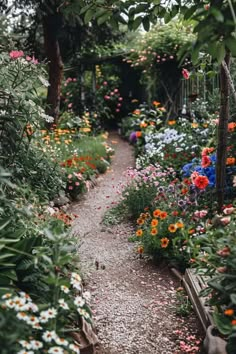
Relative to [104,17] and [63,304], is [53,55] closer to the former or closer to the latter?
[104,17]

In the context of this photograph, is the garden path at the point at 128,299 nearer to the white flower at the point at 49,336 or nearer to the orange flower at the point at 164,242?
the orange flower at the point at 164,242

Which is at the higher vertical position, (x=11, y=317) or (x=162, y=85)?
(x=162, y=85)

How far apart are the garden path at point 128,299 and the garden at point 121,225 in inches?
0.4

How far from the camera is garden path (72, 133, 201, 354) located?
2.64 metres

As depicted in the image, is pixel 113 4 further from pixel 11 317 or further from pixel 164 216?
pixel 164 216

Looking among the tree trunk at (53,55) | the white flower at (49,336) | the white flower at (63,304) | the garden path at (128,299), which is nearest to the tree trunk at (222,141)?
the garden path at (128,299)

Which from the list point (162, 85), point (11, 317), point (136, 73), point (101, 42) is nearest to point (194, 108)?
point (162, 85)

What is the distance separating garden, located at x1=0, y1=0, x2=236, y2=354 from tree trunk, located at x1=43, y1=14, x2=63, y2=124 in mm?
487

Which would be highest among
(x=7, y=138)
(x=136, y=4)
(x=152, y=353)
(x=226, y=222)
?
(x=136, y=4)

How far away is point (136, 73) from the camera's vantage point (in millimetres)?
14000

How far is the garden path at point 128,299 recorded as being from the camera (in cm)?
264

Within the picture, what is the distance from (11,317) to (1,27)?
109 inches

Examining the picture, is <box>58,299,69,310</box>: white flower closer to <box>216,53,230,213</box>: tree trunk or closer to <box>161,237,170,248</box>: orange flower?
<box>161,237,170,248</box>: orange flower

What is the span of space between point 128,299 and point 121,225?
1.85 meters
